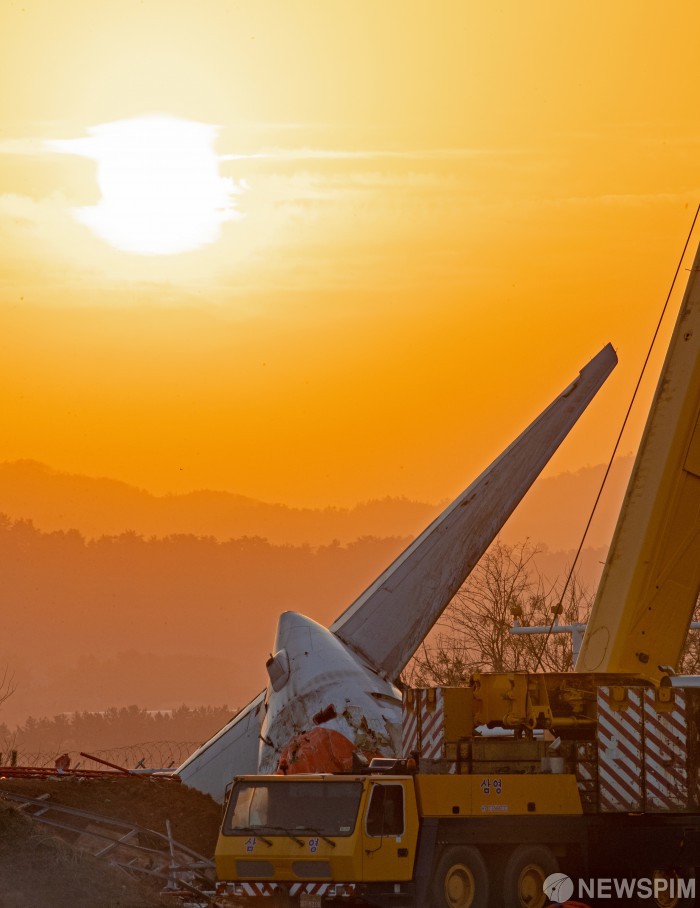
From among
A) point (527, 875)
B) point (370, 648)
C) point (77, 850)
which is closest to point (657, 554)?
point (527, 875)

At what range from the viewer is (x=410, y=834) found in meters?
17.2

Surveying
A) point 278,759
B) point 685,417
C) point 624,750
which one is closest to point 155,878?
point 278,759

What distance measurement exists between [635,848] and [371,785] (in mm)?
3608

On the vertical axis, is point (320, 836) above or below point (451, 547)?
below

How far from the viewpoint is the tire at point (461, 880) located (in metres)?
17.2

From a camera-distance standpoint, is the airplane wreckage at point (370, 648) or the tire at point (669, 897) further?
the airplane wreckage at point (370, 648)

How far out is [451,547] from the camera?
35.5m

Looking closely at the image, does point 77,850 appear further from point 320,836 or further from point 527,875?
point 527,875

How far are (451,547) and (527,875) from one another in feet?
Answer: 59.6

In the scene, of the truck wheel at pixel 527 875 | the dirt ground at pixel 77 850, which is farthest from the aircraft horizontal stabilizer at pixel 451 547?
the truck wheel at pixel 527 875

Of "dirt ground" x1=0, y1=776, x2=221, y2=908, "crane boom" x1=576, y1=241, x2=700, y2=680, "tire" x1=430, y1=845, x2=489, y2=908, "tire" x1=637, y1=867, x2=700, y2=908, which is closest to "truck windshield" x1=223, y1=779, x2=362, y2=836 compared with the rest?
"tire" x1=430, y1=845, x2=489, y2=908

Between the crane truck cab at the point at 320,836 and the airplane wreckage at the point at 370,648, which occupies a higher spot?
the airplane wreckage at the point at 370,648

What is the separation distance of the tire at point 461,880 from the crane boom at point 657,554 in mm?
4544

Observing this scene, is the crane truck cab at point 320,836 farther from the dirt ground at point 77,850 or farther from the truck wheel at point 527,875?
the dirt ground at point 77,850
